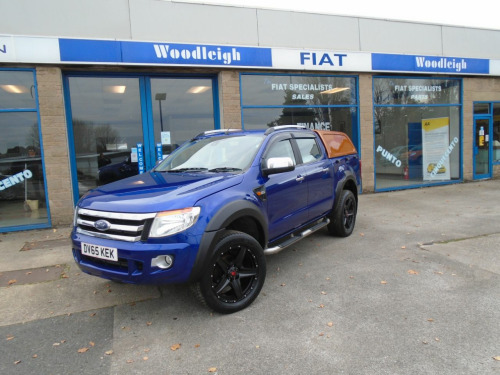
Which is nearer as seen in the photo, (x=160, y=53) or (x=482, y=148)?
(x=160, y=53)

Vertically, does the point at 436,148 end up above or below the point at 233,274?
above

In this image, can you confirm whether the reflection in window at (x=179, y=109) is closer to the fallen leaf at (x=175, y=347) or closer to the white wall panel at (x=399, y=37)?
the white wall panel at (x=399, y=37)

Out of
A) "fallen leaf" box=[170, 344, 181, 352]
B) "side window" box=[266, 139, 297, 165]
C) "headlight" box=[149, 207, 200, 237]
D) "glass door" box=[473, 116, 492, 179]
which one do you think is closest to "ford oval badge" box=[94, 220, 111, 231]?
"headlight" box=[149, 207, 200, 237]

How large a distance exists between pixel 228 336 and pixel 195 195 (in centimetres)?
128

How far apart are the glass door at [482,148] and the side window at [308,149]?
9.51 meters

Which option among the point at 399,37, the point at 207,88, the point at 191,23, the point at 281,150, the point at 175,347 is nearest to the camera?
the point at 175,347

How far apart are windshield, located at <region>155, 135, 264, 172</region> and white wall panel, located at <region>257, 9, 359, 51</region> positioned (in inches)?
210

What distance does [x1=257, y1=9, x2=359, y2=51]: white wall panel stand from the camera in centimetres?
901

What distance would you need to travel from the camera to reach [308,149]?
17.1 feet

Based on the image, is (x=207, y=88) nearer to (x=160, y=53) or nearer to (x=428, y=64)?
(x=160, y=53)

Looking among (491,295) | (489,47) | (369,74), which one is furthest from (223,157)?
(489,47)

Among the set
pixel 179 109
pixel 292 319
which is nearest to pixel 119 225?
pixel 292 319

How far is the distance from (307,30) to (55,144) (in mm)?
6894

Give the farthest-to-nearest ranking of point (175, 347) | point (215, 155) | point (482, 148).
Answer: point (482, 148), point (215, 155), point (175, 347)
